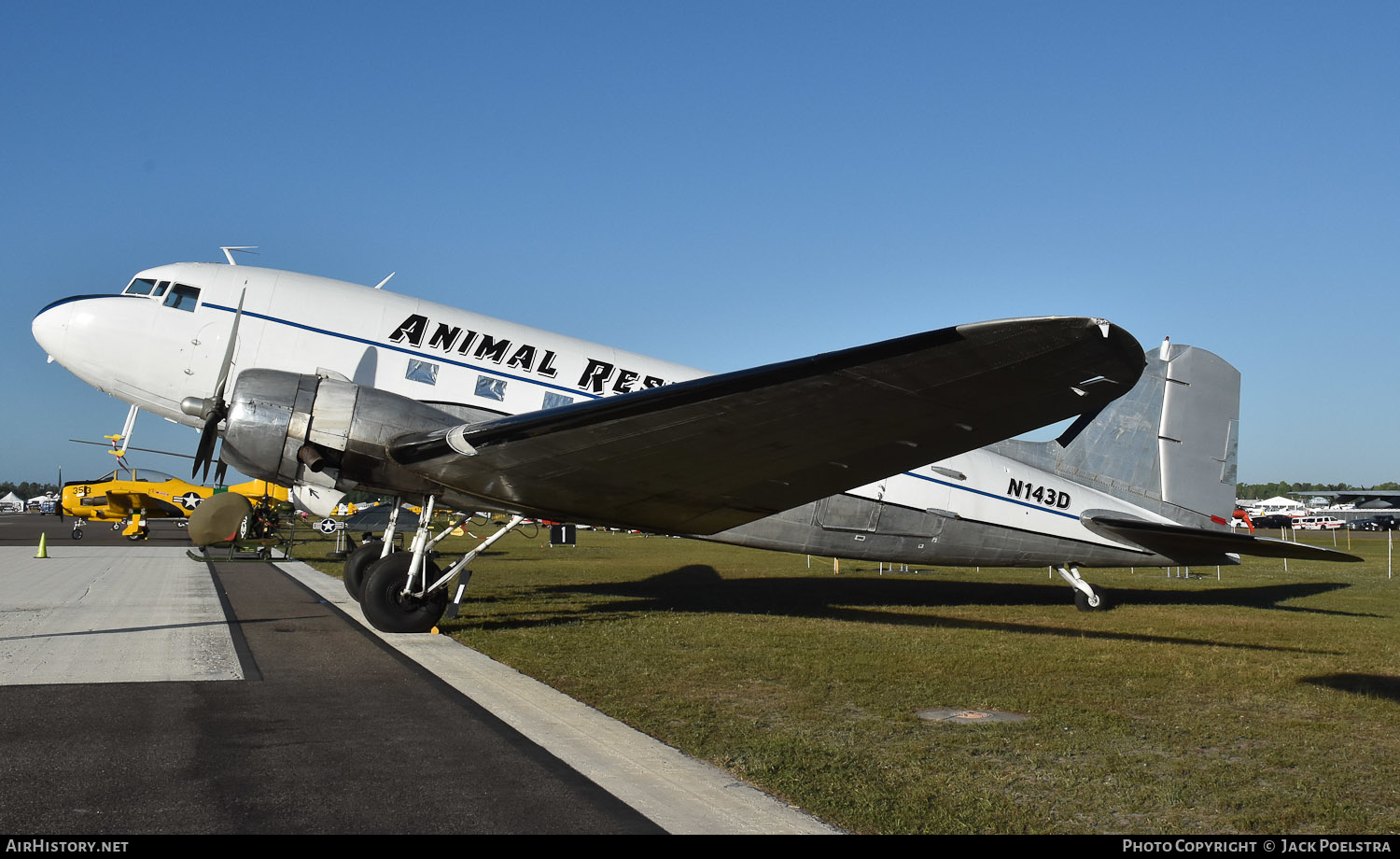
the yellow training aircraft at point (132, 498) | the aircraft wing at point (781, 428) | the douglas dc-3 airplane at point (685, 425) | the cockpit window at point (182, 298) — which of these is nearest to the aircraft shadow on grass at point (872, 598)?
the douglas dc-3 airplane at point (685, 425)

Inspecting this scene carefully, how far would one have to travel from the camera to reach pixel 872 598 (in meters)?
18.0

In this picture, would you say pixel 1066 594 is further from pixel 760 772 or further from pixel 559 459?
pixel 760 772

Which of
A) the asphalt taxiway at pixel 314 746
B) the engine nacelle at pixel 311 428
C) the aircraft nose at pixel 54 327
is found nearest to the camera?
the asphalt taxiway at pixel 314 746

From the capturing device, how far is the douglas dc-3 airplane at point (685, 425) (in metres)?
7.15

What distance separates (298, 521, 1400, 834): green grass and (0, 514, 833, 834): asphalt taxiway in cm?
62

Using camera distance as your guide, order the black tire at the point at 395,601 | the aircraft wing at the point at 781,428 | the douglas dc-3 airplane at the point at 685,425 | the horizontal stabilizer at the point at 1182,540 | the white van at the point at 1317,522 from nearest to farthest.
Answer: the aircraft wing at the point at 781,428 → the douglas dc-3 airplane at the point at 685,425 → the black tire at the point at 395,601 → the horizontal stabilizer at the point at 1182,540 → the white van at the point at 1317,522

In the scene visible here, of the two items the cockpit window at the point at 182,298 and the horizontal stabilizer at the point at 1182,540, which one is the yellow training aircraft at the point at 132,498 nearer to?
the cockpit window at the point at 182,298

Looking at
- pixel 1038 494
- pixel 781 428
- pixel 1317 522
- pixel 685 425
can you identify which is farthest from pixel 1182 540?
pixel 1317 522

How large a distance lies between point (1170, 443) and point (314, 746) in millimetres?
14173

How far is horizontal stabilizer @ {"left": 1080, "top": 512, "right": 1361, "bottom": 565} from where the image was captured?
13523 mm

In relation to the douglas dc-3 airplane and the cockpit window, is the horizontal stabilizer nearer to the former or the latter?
the douglas dc-3 airplane

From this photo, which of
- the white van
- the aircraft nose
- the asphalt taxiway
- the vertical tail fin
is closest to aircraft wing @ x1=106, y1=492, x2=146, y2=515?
the aircraft nose

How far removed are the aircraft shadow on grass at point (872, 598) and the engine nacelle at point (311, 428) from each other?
308 centimetres

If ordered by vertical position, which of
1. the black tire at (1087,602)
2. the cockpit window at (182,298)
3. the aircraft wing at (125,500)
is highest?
the cockpit window at (182,298)
